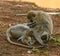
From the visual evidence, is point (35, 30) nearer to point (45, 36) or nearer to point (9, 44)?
point (45, 36)

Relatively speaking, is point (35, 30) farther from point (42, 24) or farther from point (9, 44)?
point (9, 44)

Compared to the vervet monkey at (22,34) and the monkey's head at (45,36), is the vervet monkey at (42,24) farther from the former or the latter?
the vervet monkey at (22,34)

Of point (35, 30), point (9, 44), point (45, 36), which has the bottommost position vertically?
point (9, 44)

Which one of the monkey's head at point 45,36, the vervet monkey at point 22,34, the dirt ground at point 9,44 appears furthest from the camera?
the monkey's head at point 45,36

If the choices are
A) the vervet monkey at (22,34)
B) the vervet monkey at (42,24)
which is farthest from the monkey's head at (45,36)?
the vervet monkey at (22,34)

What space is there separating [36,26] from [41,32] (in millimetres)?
201

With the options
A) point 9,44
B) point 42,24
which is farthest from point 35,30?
point 9,44

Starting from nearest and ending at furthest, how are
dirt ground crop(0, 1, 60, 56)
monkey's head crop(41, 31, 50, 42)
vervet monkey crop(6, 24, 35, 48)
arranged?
1. dirt ground crop(0, 1, 60, 56)
2. vervet monkey crop(6, 24, 35, 48)
3. monkey's head crop(41, 31, 50, 42)

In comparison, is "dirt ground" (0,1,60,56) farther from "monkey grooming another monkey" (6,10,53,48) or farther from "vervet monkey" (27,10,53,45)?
"vervet monkey" (27,10,53,45)

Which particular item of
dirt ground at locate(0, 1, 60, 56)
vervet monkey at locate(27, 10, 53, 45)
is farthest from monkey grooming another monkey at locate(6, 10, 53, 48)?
dirt ground at locate(0, 1, 60, 56)

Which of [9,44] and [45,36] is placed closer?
[9,44]

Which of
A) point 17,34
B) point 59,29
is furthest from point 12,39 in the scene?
point 59,29

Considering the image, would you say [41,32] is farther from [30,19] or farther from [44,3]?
[44,3]

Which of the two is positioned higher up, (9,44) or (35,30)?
(35,30)
